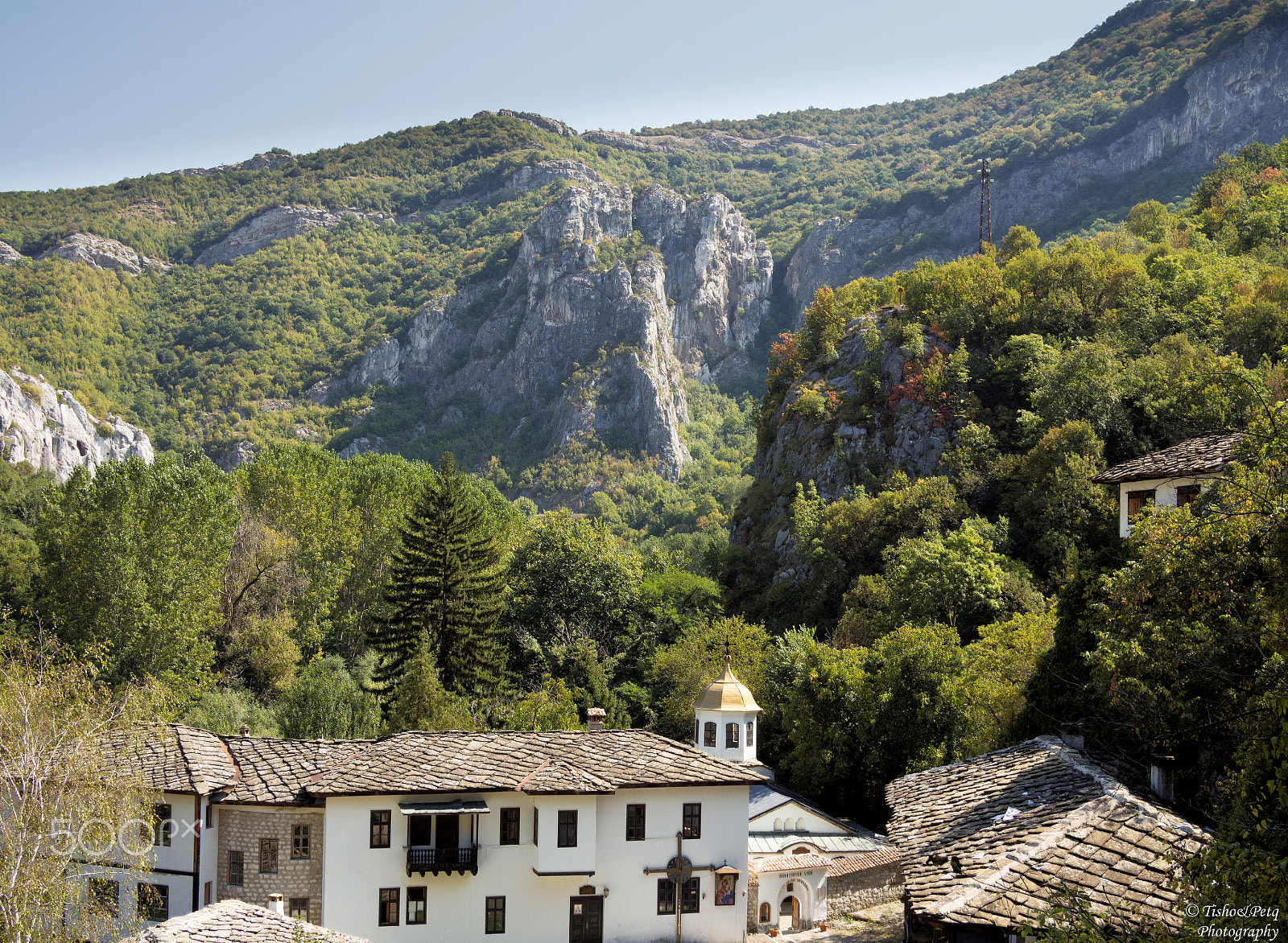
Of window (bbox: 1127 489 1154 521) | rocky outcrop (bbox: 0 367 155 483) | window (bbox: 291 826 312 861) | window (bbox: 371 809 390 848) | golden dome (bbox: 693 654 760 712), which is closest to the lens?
window (bbox: 1127 489 1154 521)

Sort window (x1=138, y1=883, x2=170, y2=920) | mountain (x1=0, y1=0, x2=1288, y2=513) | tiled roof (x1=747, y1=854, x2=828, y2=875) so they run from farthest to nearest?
mountain (x1=0, y1=0, x2=1288, y2=513) → tiled roof (x1=747, y1=854, x2=828, y2=875) → window (x1=138, y1=883, x2=170, y2=920)

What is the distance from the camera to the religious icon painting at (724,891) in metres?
37.2

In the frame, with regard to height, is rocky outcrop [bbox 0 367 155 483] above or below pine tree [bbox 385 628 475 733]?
above

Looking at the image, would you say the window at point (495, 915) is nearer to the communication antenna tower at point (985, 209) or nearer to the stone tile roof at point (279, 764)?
the stone tile roof at point (279, 764)

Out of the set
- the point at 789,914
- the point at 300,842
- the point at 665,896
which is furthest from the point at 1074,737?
the point at 300,842

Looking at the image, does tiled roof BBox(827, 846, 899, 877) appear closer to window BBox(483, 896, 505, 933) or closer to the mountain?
window BBox(483, 896, 505, 933)

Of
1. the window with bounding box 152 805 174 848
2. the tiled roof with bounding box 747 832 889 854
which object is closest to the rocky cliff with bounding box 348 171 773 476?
the tiled roof with bounding box 747 832 889 854

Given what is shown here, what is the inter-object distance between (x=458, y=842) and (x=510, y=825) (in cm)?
170

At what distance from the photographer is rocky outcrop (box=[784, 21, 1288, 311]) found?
14038 centimetres

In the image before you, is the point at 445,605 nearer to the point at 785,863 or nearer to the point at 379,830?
the point at 785,863

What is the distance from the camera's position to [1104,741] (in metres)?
25.7

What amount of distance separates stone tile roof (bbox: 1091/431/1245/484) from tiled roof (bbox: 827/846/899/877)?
2135 cm

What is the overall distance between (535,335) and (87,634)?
13717cm

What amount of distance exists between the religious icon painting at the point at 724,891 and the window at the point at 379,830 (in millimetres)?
11071
